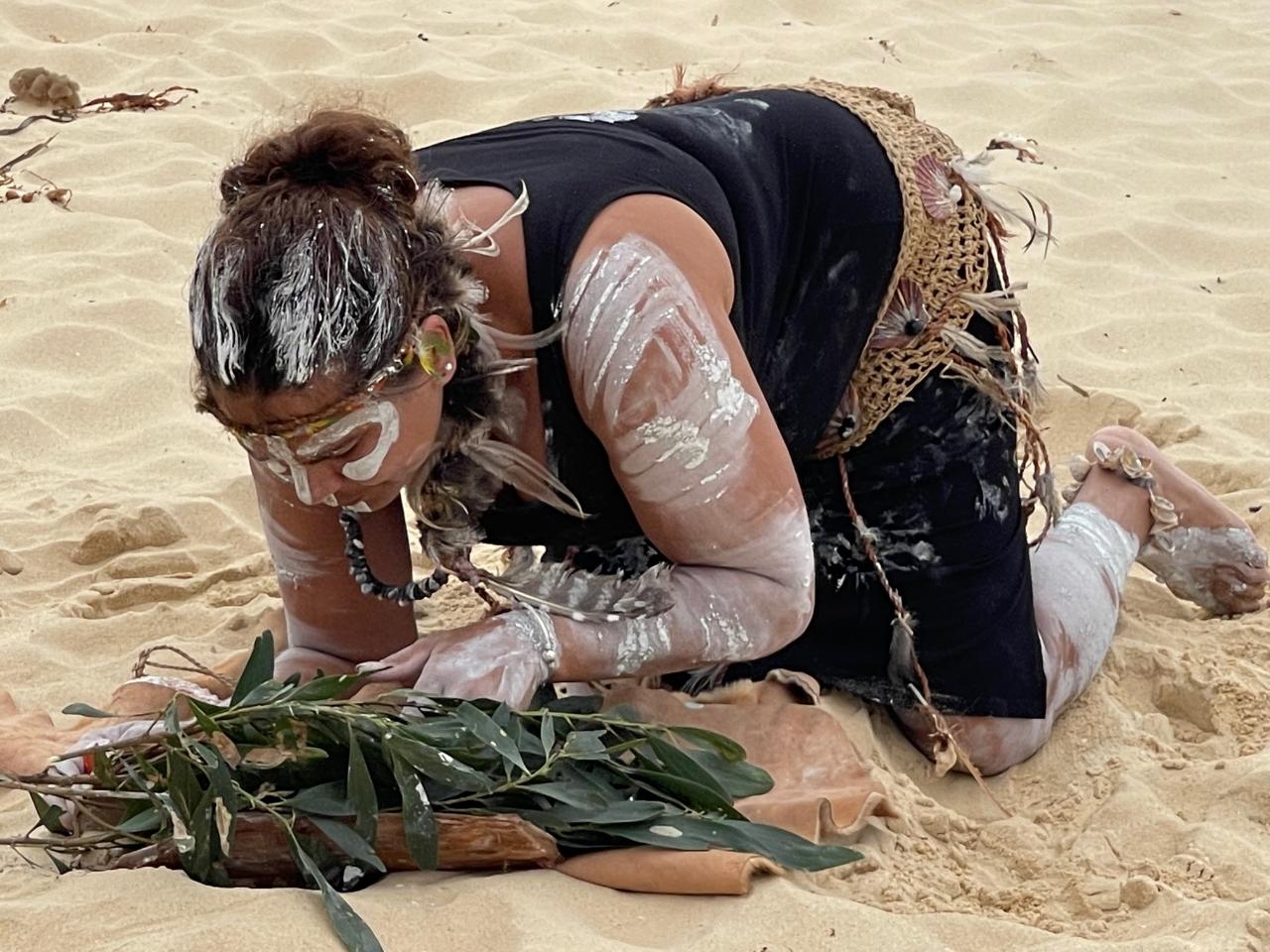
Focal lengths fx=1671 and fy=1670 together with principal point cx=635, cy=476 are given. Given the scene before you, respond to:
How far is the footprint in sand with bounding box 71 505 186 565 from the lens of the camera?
10.5 feet

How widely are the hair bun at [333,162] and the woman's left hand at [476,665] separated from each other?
21.6 inches

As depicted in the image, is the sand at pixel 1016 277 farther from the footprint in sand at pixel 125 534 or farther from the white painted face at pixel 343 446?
the white painted face at pixel 343 446

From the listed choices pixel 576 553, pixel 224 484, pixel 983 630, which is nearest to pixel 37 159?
pixel 224 484

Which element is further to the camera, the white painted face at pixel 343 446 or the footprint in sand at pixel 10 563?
the footprint in sand at pixel 10 563

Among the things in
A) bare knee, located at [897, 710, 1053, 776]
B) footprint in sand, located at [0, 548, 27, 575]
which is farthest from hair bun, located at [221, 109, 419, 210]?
footprint in sand, located at [0, 548, 27, 575]

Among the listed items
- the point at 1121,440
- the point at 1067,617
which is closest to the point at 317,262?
the point at 1067,617

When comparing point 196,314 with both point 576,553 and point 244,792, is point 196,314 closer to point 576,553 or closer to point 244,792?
point 244,792

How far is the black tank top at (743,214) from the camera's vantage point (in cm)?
212

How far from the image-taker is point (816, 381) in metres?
2.40

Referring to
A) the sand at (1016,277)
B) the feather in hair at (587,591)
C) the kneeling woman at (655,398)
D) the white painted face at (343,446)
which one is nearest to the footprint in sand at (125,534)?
the sand at (1016,277)

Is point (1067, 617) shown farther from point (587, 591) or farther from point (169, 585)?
point (169, 585)

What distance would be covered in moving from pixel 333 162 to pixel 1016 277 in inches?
117

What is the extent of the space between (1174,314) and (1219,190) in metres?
1.03

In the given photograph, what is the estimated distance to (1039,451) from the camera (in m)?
2.82
